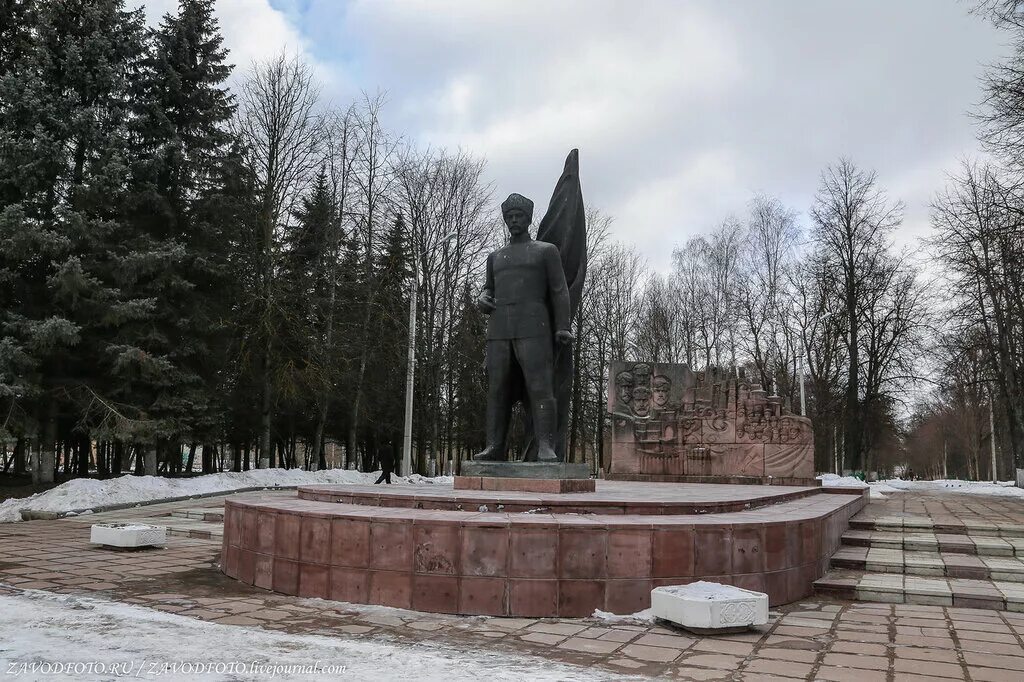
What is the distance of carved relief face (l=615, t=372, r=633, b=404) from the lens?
17.4 m

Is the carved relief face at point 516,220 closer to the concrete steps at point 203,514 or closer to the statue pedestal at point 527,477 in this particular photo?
the statue pedestal at point 527,477

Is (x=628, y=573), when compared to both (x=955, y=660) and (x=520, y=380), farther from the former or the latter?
(x=520, y=380)

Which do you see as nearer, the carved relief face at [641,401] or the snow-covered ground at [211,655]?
the snow-covered ground at [211,655]

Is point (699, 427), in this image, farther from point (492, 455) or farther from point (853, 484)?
point (492, 455)

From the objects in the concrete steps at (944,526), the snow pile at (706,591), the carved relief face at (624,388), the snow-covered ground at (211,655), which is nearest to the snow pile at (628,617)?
the snow pile at (706,591)

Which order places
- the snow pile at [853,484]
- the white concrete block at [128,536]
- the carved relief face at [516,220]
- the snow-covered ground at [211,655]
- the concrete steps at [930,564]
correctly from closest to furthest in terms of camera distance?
the snow-covered ground at [211,655] < the concrete steps at [930,564] < the carved relief face at [516,220] < the white concrete block at [128,536] < the snow pile at [853,484]

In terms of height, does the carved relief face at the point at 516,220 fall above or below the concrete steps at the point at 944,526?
above

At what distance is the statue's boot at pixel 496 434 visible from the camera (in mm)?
7664

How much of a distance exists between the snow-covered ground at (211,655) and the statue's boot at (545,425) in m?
3.29

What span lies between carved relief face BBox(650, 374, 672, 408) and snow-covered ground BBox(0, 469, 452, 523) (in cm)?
697

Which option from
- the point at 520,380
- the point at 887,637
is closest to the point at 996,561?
the point at 887,637

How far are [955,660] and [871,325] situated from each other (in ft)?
82.2

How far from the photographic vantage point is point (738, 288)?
32500 mm

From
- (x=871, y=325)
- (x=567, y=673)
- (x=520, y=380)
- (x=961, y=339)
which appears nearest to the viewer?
(x=567, y=673)
